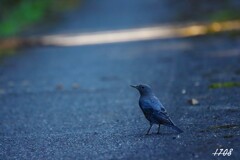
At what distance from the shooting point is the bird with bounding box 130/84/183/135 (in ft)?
29.4

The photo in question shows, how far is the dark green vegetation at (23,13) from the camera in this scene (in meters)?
31.6

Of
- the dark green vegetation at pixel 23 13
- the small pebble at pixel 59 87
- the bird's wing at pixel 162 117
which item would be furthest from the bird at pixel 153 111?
the dark green vegetation at pixel 23 13

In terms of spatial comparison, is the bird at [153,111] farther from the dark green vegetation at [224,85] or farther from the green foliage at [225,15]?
the green foliage at [225,15]

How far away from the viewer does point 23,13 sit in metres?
36.2

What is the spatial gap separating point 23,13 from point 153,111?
91.1 feet

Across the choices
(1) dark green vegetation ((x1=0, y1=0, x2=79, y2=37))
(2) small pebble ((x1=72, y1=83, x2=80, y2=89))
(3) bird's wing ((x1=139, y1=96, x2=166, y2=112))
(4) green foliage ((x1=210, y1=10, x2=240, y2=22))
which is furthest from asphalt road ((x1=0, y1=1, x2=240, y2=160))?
(1) dark green vegetation ((x1=0, y1=0, x2=79, y2=37))

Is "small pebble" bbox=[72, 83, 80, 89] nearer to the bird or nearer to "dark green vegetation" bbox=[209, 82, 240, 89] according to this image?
"dark green vegetation" bbox=[209, 82, 240, 89]

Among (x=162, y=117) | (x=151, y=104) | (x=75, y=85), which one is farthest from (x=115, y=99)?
(x=162, y=117)

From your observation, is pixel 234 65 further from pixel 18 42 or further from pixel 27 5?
pixel 27 5

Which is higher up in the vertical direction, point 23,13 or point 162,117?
point 23,13

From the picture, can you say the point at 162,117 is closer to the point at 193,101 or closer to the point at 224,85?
the point at 193,101

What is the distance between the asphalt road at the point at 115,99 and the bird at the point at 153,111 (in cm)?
20

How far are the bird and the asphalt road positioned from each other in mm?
201

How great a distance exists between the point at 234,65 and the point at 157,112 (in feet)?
25.5
